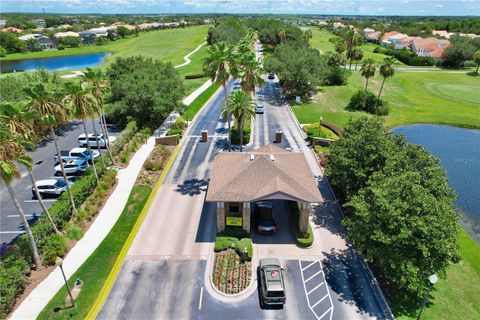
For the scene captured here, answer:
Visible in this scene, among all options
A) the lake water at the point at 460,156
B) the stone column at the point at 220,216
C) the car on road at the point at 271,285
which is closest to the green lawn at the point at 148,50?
the lake water at the point at 460,156

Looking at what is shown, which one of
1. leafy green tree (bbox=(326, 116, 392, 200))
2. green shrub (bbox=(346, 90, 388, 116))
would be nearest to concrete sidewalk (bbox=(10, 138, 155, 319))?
leafy green tree (bbox=(326, 116, 392, 200))

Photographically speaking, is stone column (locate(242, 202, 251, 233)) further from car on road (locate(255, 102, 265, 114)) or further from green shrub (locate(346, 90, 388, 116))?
green shrub (locate(346, 90, 388, 116))

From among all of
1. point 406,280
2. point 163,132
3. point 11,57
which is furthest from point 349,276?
point 11,57

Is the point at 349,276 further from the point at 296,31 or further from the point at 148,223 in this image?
the point at 296,31

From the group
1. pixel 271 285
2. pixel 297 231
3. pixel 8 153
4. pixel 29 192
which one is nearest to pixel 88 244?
pixel 8 153

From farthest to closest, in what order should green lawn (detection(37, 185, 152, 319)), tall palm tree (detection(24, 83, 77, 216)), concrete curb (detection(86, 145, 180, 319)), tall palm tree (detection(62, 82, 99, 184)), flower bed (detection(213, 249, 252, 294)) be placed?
1. tall palm tree (detection(62, 82, 99, 184))
2. tall palm tree (detection(24, 83, 77, 216))
3. flower bed (detection(213, 249, 252, 294))
4. concrete curb (detection(86, 145, 180, 319))
5. green lawn (detection(37, 185, 152, 319))

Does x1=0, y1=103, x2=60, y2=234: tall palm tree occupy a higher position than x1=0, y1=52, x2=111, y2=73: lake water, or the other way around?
x1=0, y1=103, x2=60, y2=234: tall palm tree

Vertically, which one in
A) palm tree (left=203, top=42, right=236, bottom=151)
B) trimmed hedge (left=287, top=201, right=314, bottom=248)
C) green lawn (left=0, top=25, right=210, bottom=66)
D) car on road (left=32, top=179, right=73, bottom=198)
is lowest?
trimmed hedge (left=287, top=201, right=314, bottom=248)
